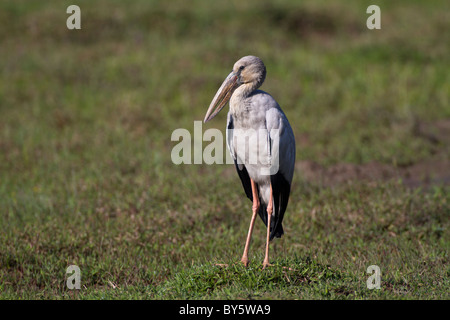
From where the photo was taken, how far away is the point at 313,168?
24.0 ft

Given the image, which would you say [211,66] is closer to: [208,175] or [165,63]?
[165,63]

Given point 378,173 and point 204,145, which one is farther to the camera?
point 204,145

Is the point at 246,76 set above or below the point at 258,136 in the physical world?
above

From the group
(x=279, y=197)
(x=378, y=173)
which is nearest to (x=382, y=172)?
(x=378, y=173)

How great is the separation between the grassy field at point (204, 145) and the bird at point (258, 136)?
48 cm

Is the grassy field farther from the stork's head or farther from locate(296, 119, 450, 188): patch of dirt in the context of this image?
the stork's head

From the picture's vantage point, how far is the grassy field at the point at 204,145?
15.4 feet

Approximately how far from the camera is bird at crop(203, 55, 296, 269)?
4309mm

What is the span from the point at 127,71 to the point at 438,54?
20.3 feet

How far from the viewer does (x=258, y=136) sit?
4.33 meters

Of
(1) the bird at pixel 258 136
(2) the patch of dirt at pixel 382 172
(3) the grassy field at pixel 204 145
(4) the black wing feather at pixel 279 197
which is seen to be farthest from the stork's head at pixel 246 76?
(2) the patch of dirt at pixel 382 172

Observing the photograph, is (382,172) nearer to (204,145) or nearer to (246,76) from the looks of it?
(204,145)

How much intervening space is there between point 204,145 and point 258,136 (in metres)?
4.05

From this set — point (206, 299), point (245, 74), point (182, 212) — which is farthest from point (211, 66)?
point (206, 299)
